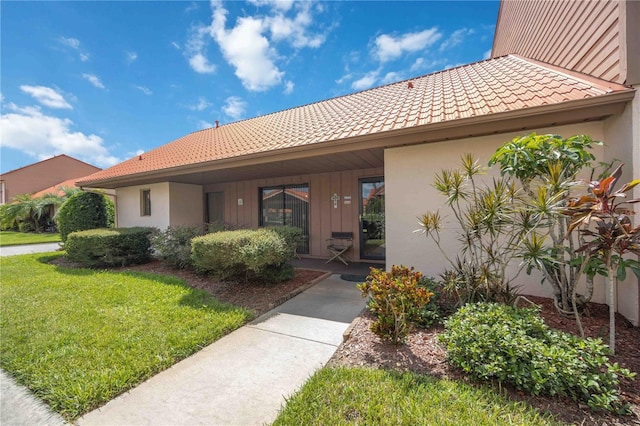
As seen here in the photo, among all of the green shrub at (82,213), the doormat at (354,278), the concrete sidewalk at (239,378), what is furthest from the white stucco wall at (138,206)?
the concrete sidewalk at (239,378)

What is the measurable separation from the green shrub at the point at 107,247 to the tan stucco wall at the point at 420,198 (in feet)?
24.0

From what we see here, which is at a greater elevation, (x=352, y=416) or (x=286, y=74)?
(x=286, y=74)

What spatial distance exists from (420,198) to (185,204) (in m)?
8.27

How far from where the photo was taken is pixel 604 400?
69.1 inches

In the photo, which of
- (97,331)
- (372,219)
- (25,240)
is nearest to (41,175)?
(25,240)

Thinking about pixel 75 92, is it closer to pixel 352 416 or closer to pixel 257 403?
pixel 257 403

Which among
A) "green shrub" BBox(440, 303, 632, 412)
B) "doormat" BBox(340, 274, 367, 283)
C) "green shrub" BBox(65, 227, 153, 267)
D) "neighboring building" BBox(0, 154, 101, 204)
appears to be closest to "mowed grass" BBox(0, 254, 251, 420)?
"green shrub" BBox(65, 227, 153, 267)

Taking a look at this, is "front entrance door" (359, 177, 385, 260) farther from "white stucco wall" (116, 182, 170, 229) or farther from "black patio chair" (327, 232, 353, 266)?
"white stucco wall" (116, 182, 170, 229)

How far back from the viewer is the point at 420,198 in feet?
14.3

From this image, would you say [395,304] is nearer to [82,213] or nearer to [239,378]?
[239,378]

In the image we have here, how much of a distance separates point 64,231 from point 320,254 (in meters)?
8.73

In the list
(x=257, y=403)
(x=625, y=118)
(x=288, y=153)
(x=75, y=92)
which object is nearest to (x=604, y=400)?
(x=257, y=403)

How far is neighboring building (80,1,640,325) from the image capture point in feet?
10.3

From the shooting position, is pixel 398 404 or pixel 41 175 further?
pixel 41 175
